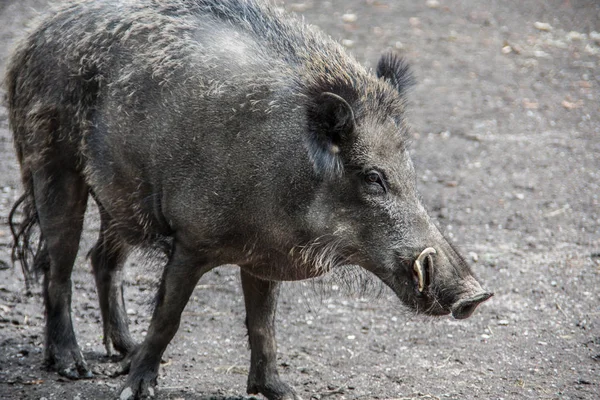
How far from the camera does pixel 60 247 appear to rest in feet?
17.8

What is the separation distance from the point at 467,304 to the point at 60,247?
2.80 metres

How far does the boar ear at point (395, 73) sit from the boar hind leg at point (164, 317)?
146cm

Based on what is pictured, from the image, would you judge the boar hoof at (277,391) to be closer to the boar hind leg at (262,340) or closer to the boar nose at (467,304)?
the boar hind leg at (262,340)

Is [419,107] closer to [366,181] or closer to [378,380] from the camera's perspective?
[378,380]

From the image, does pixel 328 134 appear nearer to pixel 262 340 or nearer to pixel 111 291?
pixel 262 340

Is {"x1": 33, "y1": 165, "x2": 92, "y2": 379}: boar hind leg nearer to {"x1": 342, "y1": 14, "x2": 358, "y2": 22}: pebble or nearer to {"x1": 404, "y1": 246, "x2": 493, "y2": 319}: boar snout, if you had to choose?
{"x1": 404, "y1": 246, "x2": 493, "y2": 319}: boar snout

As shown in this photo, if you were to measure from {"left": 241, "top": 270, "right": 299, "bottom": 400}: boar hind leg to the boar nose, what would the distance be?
1.39m

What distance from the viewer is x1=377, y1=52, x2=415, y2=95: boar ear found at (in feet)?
15.5

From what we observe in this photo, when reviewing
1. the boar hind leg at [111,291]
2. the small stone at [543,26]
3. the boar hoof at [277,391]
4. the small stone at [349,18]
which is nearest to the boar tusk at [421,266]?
the boar hoof at [277,391]

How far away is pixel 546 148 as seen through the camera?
9219 mm

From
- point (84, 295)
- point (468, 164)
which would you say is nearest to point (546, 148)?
point (468, 164)

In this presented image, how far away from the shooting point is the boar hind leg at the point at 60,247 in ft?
17.5

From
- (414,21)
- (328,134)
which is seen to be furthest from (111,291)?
(414,21)

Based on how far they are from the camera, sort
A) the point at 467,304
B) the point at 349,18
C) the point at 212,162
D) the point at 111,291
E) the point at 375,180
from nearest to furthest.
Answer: the point at 467,304 < the point at 375,180 < the point at 212,162 < the point at 111,291 < the point at 349,18
